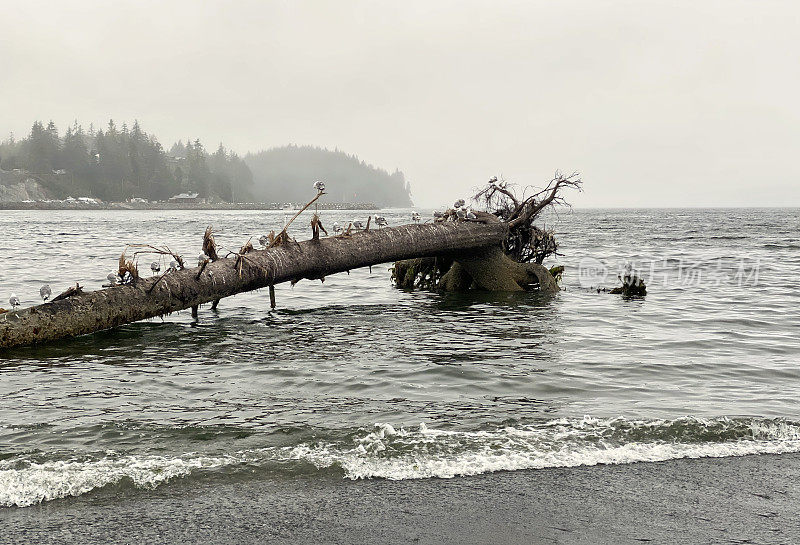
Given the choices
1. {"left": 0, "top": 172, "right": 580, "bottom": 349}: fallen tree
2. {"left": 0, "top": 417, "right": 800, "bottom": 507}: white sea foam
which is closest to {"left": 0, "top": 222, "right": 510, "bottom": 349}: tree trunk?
{"left": 0, "top": 172, "right": 580, "bottom": 349}: fallen tree

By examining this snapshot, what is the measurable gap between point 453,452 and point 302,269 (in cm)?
911

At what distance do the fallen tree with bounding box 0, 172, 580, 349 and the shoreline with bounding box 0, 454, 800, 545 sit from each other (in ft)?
22.7

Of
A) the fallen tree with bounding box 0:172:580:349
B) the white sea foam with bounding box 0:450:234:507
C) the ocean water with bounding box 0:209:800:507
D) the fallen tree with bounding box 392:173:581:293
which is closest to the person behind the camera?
the white sea foam with bounding box 0:450:234:507

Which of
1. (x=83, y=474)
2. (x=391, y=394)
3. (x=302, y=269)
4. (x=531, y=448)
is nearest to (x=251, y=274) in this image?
(x=302, y=269)

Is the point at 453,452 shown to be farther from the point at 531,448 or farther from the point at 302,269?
the point at 302,269

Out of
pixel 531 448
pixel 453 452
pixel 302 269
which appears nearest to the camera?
pixel 453 452

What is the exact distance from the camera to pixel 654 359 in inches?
401

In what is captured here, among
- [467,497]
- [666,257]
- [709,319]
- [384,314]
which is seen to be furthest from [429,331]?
[666,257]

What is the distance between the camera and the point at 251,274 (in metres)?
13.7

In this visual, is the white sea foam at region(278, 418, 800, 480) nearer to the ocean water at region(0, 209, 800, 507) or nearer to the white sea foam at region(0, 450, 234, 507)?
the ocean water at region(0, 209, 800, 507)

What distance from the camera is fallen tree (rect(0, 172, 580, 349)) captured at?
11.3 meters

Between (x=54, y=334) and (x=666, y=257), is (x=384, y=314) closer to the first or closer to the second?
(x=54, y=334)

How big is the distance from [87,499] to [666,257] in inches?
1258

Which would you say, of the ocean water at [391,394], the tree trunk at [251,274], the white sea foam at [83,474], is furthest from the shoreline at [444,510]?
the tree trunk at [251,274]
